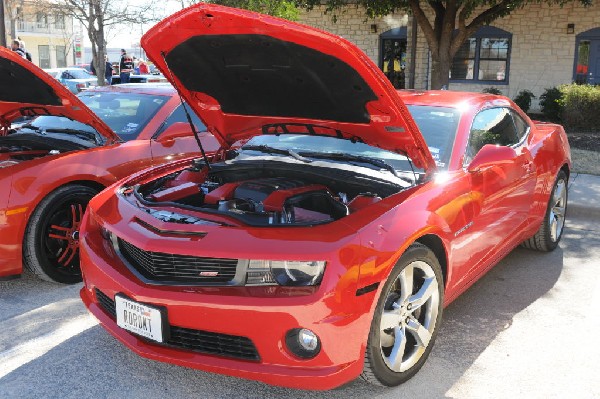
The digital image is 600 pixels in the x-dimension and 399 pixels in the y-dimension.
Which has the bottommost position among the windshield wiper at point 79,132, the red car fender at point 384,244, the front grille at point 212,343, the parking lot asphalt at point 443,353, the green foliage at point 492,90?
the parking lot asphalt at point 443,353

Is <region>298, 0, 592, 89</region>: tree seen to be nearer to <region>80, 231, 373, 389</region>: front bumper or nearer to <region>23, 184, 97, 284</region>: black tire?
<region>23, 184, 97, 284</region>: black tire

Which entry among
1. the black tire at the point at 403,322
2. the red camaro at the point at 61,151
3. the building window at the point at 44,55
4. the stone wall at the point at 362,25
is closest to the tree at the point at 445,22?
the stone wall at the point at 362,25

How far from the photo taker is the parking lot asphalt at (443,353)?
299 cm

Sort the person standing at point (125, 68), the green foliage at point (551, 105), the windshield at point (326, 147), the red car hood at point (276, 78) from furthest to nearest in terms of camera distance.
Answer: the person standing at point (125, 68) < the green foliage at point (551, 105) < the windshield at point (326, 147) < the red car hood at point (276, 78)

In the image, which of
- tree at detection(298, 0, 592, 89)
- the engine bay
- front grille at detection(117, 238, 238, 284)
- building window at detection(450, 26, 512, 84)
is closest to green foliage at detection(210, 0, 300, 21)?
tree at detection(298, 0, 592, 89)

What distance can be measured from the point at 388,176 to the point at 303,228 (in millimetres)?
951

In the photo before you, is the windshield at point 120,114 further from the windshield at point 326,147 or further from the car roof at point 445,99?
the car roof at point 445,99

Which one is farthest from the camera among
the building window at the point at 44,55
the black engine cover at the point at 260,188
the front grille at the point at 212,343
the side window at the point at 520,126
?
the building window at the point at 44,55

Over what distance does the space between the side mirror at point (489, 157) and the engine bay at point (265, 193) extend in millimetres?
576

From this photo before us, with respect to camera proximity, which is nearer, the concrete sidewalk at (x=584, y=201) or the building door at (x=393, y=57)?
the concrete sidewalk at (x=584, y=201)

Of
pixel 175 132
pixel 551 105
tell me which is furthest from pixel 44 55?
pixel 175 132

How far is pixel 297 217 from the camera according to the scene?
123 inches

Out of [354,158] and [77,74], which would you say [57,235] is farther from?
[77,74]

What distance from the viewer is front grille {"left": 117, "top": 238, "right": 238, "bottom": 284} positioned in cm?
268
